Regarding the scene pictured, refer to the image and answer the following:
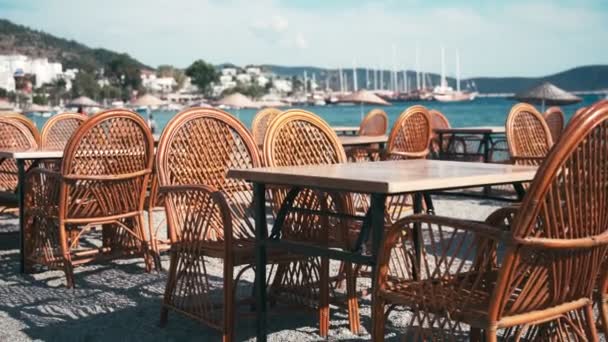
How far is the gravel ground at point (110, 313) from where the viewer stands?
318cm

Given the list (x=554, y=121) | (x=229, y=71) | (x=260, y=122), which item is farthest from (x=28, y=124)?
(x=229, y=71)

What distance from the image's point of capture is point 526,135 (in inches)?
193

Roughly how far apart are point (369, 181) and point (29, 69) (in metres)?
99.7

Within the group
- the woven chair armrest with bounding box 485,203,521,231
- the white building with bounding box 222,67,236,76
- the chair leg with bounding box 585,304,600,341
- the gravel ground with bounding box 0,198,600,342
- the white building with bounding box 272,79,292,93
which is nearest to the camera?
the chair leg with bounding box 585,304,600,341

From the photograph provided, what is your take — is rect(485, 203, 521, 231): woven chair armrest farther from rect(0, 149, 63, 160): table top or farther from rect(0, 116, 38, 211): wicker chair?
rect(0, 116, 38, 211): wicker chair

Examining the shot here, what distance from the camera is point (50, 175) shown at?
4.13m

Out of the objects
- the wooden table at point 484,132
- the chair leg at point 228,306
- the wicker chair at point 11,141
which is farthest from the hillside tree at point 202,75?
the chair leg at point 228,306

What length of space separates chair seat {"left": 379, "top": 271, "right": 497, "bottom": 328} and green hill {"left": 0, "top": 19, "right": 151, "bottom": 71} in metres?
97.1

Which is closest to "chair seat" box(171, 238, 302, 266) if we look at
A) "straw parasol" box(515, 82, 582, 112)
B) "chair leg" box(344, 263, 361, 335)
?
"chair leg" box(344, 263, 361, 335)

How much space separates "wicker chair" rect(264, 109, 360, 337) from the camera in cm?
306

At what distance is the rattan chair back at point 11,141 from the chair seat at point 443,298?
13.2ft

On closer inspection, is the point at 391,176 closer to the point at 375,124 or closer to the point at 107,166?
the point at 107,166

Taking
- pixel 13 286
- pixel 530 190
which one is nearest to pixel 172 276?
pixel 13 286

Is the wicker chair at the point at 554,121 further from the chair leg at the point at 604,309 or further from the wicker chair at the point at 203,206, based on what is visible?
the chair leg at the point at 604,309
